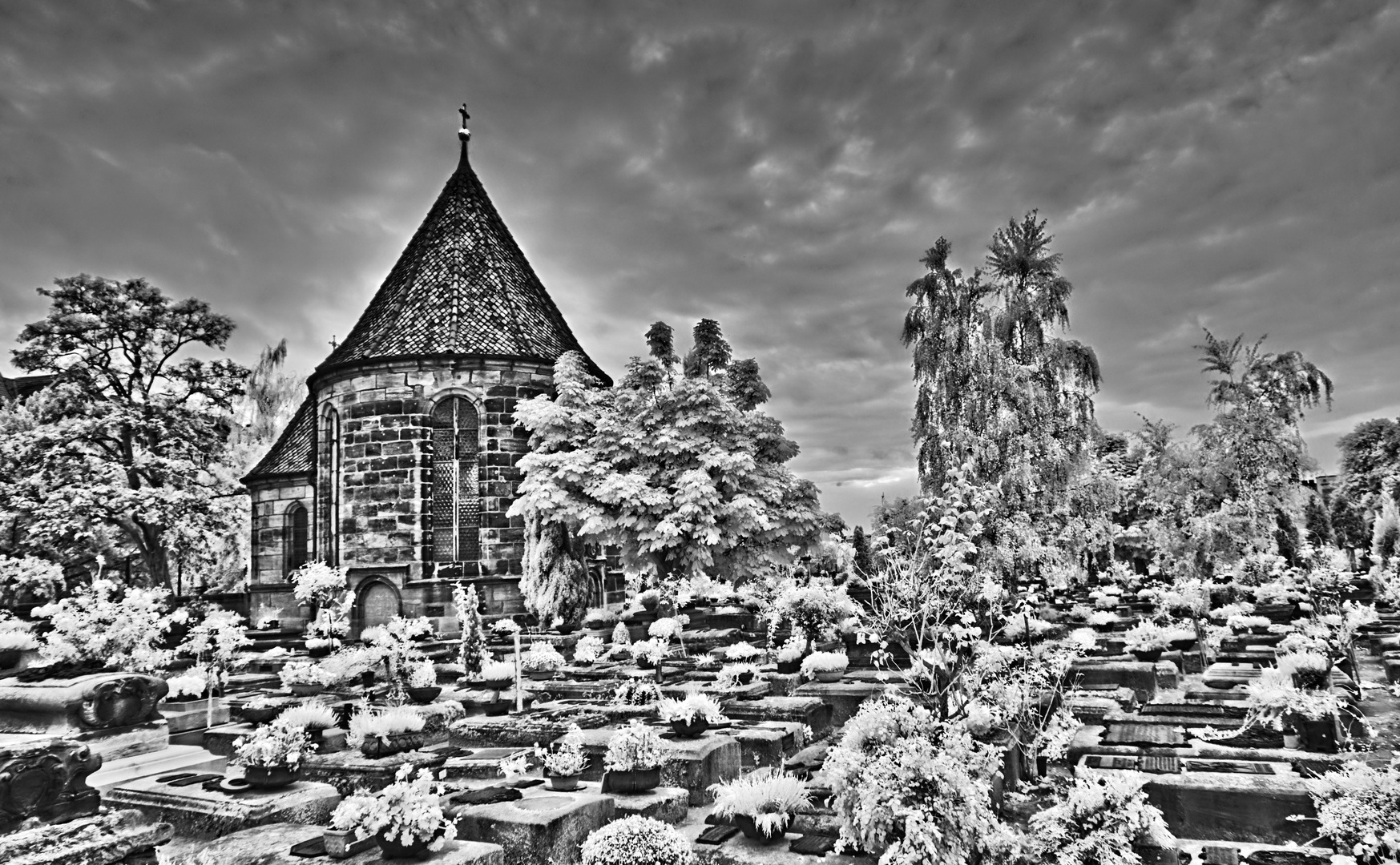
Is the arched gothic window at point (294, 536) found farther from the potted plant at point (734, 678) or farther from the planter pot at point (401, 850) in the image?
the planter pot at point (401, 850)

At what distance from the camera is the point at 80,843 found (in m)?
4.11

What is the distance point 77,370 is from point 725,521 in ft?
61.2

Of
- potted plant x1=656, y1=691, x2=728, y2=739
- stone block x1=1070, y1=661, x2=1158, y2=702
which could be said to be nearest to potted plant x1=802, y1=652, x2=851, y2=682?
stone block x1=1070, y1=661, x2=1158, y2=702

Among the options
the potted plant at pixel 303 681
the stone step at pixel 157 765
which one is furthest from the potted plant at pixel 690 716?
the potted plant at pixel 303 681

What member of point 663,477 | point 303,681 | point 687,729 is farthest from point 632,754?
point 663,477

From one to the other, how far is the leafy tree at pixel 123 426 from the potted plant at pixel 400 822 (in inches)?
854

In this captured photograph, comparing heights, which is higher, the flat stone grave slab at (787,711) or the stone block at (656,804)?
the flat stone grave slab at (787,711)

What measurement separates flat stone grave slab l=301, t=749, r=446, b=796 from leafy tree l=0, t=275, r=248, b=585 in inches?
736

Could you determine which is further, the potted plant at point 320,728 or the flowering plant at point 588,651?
the flowering plant at point 588,651

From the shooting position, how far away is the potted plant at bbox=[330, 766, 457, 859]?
5.45 m

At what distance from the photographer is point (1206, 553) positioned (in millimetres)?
21953

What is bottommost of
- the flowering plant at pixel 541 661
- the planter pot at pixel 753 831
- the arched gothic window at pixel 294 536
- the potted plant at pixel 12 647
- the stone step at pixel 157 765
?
the stone step at pixel 157 765

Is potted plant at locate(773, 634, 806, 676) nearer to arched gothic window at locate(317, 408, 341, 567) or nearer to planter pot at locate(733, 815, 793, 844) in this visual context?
planter pot at locate(733, 815, 793, 844)

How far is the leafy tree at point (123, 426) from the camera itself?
76.2 feet
